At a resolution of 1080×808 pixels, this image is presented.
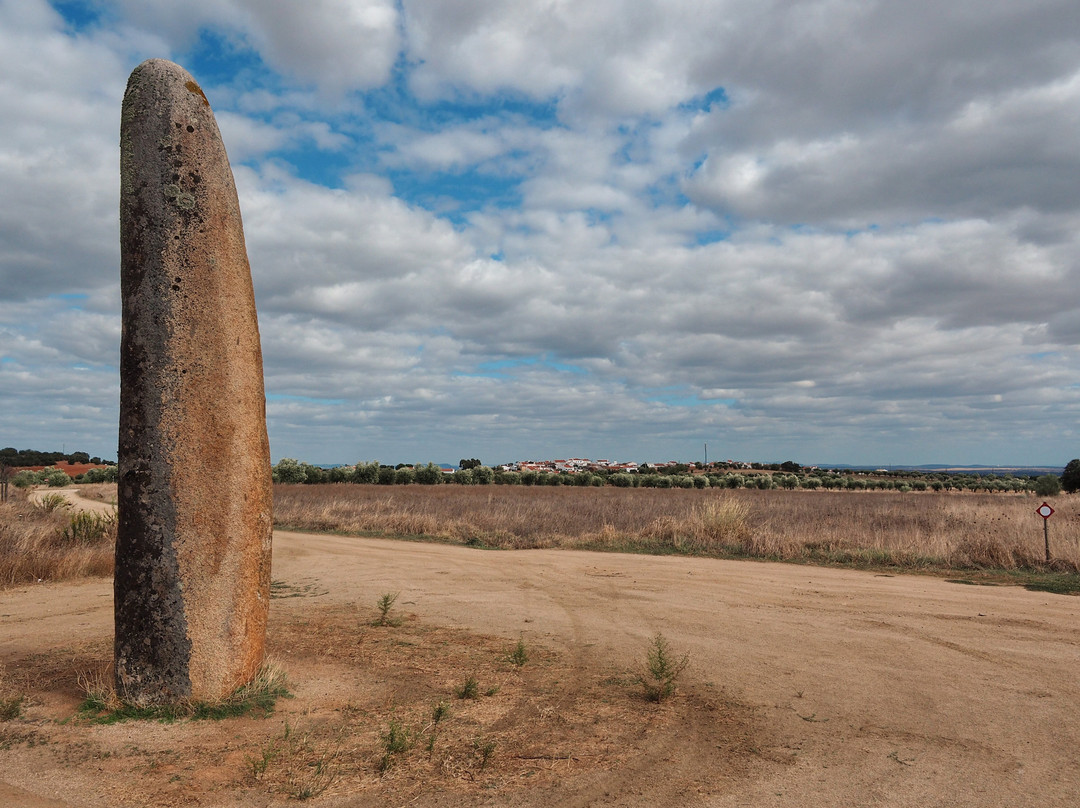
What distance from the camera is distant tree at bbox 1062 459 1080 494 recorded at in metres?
45.2

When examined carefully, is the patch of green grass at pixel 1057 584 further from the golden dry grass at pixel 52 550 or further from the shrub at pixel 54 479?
the shrub at pixel 54 479

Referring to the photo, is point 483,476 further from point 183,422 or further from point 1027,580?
point 183,422

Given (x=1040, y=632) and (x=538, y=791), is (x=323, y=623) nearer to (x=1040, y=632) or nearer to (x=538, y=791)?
(x=538, y=791)

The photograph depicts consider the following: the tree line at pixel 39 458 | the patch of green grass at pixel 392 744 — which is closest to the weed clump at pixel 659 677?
the patch of green grass at pixel 392 744

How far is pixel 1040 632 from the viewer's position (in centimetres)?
817

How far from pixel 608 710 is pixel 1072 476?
53299 mm

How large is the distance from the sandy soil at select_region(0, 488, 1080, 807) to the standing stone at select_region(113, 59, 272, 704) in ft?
1.96

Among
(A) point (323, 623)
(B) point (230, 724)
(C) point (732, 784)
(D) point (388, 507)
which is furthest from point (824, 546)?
(D) point (388, 507)

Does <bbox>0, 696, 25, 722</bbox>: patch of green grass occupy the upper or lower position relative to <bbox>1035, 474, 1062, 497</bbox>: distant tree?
upper

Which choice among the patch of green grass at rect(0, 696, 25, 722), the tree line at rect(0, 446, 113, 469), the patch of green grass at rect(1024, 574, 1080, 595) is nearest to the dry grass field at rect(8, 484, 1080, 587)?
the patch of green grass at rect(1024, 574, 1080, 595)

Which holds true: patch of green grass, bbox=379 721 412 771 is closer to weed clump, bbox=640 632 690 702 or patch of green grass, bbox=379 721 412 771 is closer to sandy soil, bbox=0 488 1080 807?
sandy soil, bbox=0 488 1080 807

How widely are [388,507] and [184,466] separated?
2301 cm

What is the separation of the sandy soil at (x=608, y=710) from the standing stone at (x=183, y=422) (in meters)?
0.60

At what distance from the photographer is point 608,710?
17.9ft
